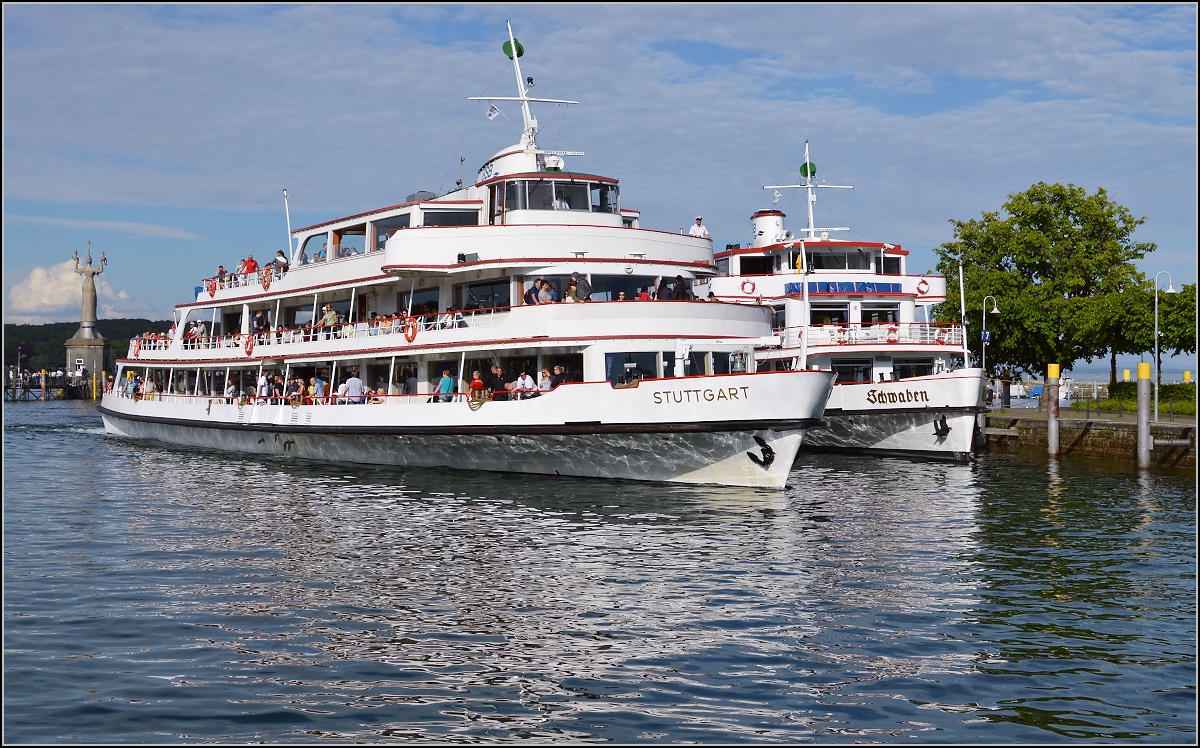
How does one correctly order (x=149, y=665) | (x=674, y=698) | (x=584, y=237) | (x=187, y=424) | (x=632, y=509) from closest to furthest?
(x=674, y=698) → (x=149, y=665) → (x=632, y=509) → (x=584, y=237) → (x=187, y=424)

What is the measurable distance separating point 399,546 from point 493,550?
5.27 feet

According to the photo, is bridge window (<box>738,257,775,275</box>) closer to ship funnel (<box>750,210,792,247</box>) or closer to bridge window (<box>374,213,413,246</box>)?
ship funnel (<box>750,210,792,247</box>)

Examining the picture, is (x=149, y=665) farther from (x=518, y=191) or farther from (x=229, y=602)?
(x=518, y=191)

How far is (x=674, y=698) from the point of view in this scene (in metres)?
9.92

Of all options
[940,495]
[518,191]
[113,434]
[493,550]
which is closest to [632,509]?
[493,550]

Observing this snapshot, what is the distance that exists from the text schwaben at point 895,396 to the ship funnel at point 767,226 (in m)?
10.8

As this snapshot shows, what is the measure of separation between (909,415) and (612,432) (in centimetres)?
1396

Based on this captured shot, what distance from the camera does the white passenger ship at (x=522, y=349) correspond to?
22984 mm

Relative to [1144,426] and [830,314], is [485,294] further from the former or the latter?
[1144,426]

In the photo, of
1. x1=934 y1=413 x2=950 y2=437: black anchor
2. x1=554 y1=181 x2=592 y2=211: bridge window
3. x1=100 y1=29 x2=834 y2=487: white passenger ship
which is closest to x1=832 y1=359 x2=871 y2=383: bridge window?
x1=934 y1=413 x2=950 y2=437: black anchor

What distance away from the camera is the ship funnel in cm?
4313

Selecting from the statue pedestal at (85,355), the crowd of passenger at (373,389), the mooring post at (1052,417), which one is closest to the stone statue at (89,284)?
the statue pedestal at (85,355)

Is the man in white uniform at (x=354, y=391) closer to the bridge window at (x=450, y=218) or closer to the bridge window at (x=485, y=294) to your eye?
the bridge window at (x=485, y=294)

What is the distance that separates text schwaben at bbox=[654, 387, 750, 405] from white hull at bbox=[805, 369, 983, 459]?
42.2 feet
